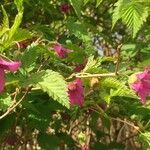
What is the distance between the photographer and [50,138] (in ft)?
6.84

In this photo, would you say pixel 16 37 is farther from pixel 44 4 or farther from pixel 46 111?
pixel 44 4

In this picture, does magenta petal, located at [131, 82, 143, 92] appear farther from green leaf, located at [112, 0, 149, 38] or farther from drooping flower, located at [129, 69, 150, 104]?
green leaf, located at [112, 0, 149, 38]

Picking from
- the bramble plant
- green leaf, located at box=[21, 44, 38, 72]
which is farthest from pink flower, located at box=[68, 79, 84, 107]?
green leaf, located at box=[21, 44, 38, 72]

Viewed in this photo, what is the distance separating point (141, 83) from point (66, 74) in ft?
0.90

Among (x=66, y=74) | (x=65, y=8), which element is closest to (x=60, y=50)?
(x=66, y=74)

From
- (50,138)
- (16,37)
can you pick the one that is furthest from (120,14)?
(50,138)

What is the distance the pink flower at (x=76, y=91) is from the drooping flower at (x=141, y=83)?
0.13m

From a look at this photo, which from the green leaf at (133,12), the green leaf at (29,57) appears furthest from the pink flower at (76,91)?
the green leaf at (133,12)

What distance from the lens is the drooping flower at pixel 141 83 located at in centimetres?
131

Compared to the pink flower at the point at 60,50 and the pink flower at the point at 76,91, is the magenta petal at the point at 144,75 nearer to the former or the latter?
the pink flower at the point at 76,91

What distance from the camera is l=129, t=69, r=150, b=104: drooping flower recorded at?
1.31 m

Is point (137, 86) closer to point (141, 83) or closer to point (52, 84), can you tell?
point (141, 83)

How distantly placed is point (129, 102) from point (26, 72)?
0.64 metres

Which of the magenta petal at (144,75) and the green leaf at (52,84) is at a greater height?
the green leaf at (52,84)
